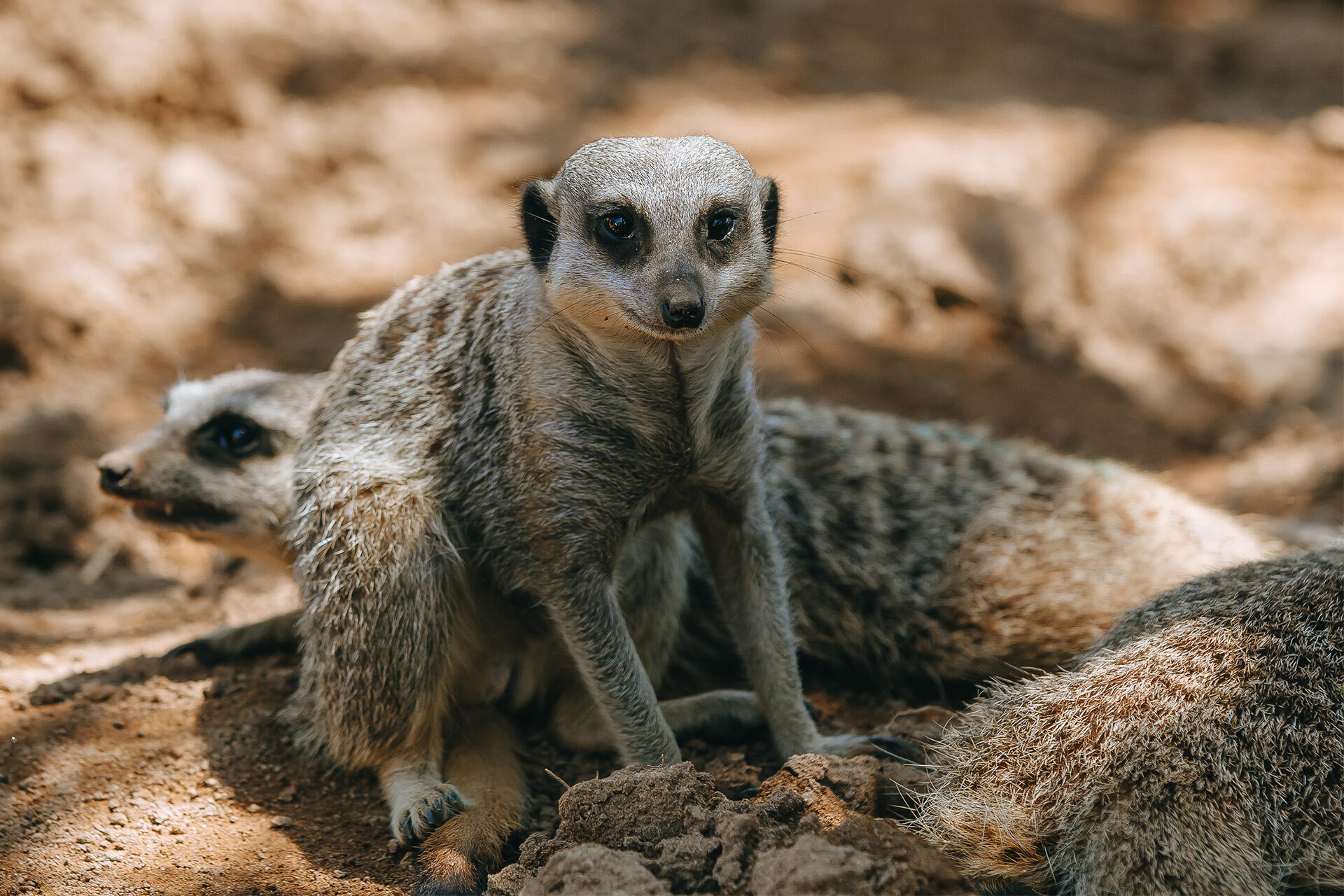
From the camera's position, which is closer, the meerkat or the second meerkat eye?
the meerkat

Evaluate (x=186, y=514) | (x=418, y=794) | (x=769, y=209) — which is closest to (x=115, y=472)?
(x=186, y=514)

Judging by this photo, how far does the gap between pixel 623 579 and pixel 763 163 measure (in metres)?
3.78

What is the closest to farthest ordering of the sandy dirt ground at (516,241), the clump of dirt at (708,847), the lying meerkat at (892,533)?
the clump of dirt at (708,847)
the sandy dirt ground at (516,241)
the lying meerkat at (892,533)

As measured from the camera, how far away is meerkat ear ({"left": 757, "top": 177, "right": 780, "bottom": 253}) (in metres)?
2.58

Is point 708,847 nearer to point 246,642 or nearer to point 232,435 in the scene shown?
point 246,642

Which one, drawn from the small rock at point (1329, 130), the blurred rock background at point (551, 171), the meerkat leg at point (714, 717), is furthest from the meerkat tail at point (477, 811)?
the small rock at point (1329, 130)

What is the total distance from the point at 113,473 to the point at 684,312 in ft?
7.14

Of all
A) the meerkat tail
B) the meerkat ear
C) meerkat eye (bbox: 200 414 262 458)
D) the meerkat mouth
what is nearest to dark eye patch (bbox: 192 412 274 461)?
meerkat eye (bbox: 200 414 262 458)

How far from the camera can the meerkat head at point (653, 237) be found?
2217 millimetres

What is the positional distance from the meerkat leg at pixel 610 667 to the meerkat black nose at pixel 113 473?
5.59ft

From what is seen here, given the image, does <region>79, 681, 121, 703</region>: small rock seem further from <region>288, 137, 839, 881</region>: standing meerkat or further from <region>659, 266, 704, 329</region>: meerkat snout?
<region>659, 266, 704, 329</region>: meerkat snout

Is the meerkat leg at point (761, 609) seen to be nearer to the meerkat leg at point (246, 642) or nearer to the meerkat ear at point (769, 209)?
the meerkat ear at point (769, 209)

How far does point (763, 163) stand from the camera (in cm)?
604

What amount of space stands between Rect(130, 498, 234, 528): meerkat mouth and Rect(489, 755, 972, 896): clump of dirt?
74.8 inches
